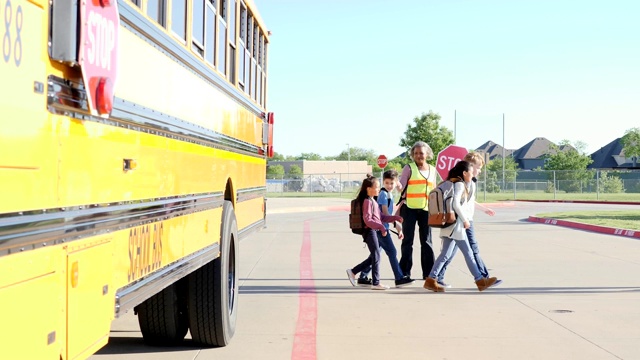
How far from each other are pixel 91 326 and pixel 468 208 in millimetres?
7465

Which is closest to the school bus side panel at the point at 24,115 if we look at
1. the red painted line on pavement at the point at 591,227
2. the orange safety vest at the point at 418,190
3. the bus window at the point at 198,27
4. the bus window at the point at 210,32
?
the bus window at the point at 198,27

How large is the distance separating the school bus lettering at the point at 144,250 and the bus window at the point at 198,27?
1587 millimetres

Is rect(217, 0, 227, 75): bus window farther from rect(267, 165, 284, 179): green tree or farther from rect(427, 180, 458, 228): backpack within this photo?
rect(267, 165, 284, 179): green tree

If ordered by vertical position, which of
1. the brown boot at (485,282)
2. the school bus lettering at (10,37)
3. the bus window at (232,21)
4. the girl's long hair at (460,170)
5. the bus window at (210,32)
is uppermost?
the bus window at (232,21)

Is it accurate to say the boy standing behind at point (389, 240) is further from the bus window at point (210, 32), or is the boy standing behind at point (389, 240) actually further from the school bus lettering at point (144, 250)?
the school bus lettering at point (144, 250)

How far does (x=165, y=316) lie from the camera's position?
6371 millimetres

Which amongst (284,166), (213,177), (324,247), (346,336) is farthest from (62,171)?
(284,166)

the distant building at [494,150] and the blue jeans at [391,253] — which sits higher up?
the distant building at [494,150]

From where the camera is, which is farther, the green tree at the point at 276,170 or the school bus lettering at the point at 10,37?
the green tree at the point at 276,170

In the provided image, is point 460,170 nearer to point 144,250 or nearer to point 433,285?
point 433,285

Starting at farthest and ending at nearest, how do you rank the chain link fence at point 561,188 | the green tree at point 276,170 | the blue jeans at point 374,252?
1. the green tree at point 276,170
2. the chain link fence at point 561,188
3. the blue jeans at point 374,252

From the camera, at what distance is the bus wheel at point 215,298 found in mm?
6148

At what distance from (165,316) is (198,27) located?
2.14 metres

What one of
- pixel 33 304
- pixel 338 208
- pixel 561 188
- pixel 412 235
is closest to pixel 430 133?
pixel 561 188
